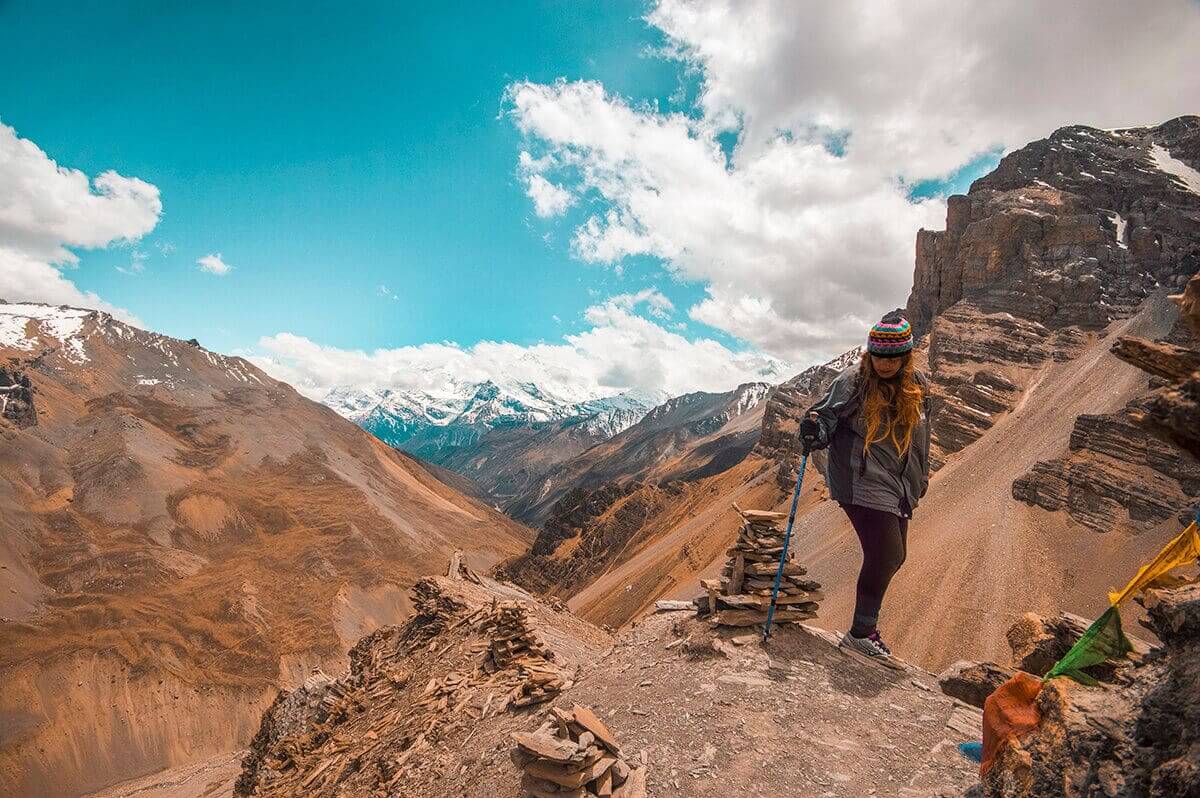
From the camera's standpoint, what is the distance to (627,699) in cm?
711

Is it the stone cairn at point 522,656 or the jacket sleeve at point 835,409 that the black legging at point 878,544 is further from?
the stone cairn at point 522,656

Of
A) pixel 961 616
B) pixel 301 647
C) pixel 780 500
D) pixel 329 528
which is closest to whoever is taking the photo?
pixel 961 616

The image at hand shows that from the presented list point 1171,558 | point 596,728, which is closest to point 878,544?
point 1171,558

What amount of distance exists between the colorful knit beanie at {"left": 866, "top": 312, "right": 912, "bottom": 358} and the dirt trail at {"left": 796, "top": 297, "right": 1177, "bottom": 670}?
30787 millimetres

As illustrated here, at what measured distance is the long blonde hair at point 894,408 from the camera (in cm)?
638

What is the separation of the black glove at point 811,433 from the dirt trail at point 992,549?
30279 mm

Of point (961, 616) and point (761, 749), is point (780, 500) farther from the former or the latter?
point (761, 749)

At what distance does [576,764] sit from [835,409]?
16.0 ft

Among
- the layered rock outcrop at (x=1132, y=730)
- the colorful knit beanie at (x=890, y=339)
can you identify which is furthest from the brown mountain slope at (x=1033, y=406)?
the layered rock outcrop at (x=1132, y=730)

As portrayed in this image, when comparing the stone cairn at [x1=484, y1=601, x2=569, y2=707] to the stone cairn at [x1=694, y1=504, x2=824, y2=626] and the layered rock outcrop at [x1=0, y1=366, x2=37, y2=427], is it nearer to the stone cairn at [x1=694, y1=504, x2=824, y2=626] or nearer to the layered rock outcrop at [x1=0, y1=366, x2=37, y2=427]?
the stone cairn at [x1=694, y1=504, x2=824, y2=626]

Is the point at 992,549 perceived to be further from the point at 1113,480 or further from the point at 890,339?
the point at 890,339

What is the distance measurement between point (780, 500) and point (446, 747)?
2263 inches

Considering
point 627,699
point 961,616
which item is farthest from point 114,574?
point 961,616

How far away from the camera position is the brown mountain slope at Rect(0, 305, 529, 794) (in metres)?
36.8
